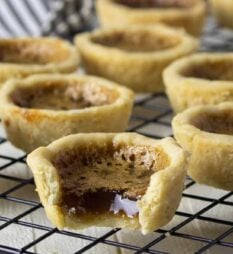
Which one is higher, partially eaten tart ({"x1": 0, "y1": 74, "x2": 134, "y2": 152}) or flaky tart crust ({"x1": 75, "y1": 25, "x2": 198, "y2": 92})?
flaky tart crust ({"x1": 75, "y1": 25, "x2": 198, "y2": 92})

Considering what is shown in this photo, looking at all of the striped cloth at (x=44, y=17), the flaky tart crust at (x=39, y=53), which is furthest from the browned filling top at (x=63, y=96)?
the striped cloth at (x=44, y=17)

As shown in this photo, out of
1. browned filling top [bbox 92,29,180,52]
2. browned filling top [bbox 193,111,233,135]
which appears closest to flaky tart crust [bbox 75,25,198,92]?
browned filling top [bbox 92,29,180,52]

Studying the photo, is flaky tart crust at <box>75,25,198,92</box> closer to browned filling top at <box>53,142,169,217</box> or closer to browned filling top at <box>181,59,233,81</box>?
browned filling top at <box>181,59,233,81</box>

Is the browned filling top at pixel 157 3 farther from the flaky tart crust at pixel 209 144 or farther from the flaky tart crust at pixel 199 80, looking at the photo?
the flaky tart crust at pixel 209 144

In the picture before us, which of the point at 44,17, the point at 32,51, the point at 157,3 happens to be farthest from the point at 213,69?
the point at 44,17

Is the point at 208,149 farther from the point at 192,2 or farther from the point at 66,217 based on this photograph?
the point at 192,2

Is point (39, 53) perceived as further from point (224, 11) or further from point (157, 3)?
point (224, 11)
